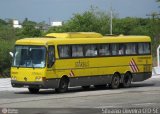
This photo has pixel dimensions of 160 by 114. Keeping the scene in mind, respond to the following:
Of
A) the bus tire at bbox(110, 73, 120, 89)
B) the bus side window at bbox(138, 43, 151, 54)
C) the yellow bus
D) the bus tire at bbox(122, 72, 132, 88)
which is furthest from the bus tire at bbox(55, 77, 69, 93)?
the bus side window at bbox(138, 43, 151, 54)

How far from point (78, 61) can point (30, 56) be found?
2.65 m

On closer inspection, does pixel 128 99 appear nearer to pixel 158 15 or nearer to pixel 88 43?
pixel 88 43

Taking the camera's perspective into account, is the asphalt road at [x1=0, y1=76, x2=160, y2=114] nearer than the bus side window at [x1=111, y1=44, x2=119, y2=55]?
Yes

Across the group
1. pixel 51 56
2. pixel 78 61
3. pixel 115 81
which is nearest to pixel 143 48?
pixel 115 81

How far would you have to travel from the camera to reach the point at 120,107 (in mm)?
19938

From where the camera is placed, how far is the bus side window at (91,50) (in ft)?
97.9

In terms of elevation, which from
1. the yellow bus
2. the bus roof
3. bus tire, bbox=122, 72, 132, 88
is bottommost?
bus tire, bbox=122, 72, 132, 88

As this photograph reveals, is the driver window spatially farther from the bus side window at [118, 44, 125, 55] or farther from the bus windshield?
the bus side window at [118, 44, 125, 55]

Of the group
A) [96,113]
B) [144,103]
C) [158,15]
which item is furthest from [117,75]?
[158,15]

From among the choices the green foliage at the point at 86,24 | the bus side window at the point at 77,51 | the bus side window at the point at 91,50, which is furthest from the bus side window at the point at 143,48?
the green foliage at the point at 86,24

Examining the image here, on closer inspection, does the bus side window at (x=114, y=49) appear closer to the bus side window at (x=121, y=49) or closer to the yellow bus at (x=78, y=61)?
the yellow bus at (x=78, y=61)

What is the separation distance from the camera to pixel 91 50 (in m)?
30.1

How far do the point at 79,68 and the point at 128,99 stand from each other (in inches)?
228

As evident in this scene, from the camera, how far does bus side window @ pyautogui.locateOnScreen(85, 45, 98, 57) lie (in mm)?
29844
